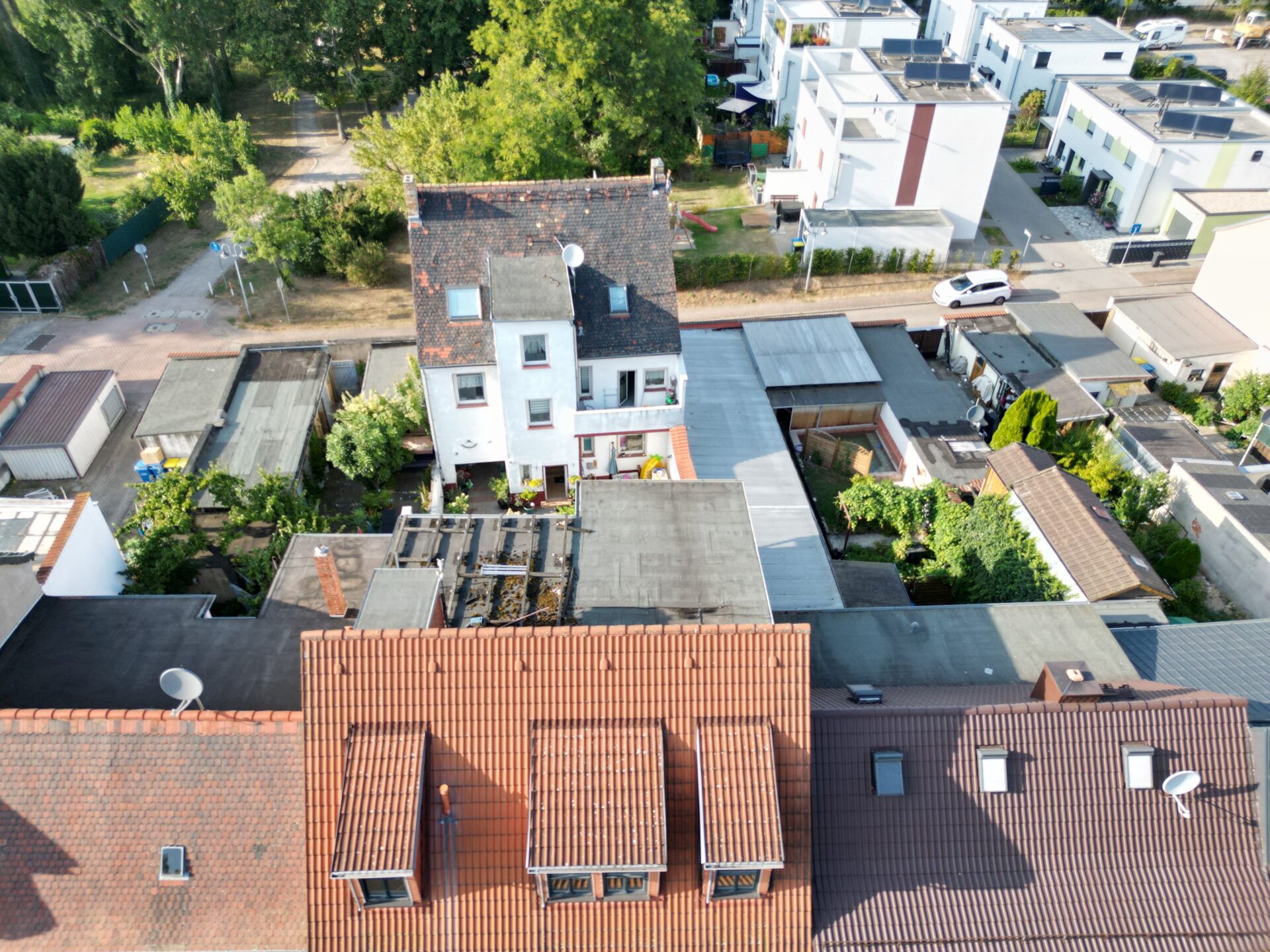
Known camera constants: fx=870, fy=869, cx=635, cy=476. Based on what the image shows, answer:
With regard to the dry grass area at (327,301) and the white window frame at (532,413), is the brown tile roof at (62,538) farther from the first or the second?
the dry grass area at (327,301)

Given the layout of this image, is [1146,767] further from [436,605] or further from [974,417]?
[974,417]

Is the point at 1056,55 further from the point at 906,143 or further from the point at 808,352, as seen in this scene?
the point at 808,352

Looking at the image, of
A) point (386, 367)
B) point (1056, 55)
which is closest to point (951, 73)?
point (1056, 55)

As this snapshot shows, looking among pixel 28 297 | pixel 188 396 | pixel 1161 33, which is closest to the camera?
pixel 188 396

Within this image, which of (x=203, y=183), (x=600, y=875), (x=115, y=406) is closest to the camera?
(x=600, y=875)

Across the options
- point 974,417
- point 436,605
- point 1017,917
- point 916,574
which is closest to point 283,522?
point 436,605

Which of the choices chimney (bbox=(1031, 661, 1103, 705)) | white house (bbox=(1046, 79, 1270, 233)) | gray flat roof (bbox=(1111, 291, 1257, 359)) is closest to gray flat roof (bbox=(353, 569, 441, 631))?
chimney (bbox=(1031, 661, 1103, 705))
